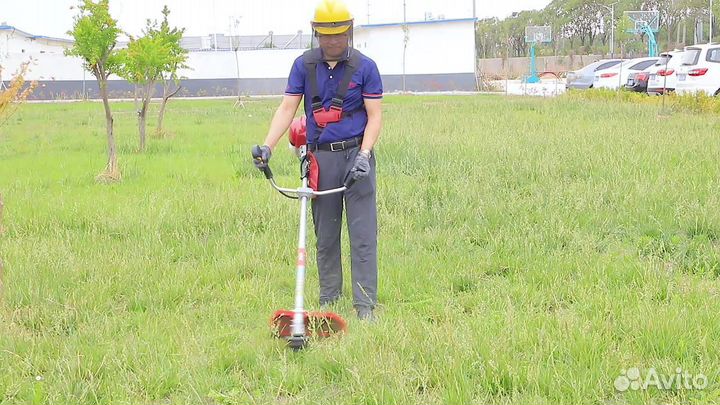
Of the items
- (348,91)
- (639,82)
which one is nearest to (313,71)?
(348,91)

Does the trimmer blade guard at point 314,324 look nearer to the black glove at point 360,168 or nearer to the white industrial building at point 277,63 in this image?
the black glove at point 360,168

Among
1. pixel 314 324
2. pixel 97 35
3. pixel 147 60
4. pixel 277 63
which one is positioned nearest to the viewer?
pixel 314 324

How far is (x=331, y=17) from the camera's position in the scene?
381cm

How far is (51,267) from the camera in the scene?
16.0ft

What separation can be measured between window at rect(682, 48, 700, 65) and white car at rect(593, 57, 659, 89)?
18.3 ft

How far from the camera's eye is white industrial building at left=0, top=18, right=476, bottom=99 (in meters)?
40.6

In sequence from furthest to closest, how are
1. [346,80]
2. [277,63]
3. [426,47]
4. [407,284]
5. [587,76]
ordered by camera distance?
[277,63]
[426,47]
[587,76]
[407,284]
[346,80]

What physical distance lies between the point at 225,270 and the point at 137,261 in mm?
668

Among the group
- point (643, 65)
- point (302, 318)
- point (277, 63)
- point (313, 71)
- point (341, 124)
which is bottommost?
point (302, 318)

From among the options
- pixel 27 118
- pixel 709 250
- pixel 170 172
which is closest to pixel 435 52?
pixel 27 118

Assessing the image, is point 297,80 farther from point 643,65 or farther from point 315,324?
point 643,65

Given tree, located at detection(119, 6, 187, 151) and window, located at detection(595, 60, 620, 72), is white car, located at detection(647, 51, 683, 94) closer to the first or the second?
window, located at detection(595, 60, 620, 72)

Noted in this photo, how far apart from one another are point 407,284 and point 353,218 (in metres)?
0.68

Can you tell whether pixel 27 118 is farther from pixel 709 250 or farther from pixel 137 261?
pixel 709 250
